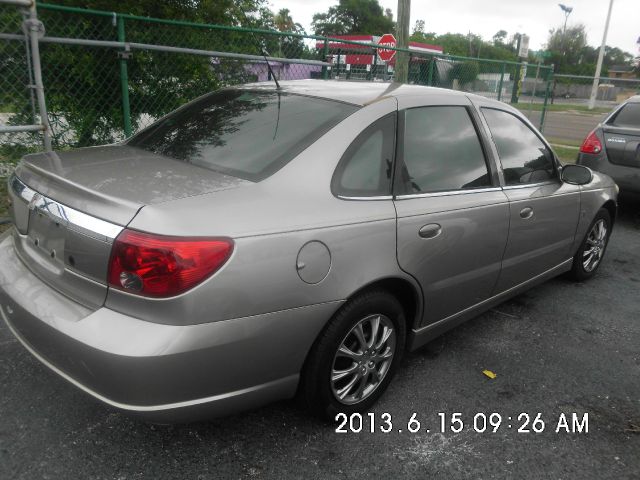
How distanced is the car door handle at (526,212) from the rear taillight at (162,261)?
217cm

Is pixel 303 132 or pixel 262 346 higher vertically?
pixel 303 132

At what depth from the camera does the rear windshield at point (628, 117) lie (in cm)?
673

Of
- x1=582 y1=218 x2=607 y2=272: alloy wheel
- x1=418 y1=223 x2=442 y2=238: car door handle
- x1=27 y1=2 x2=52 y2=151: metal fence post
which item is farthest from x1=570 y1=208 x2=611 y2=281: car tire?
x1=27 y1=2 x2=52 y2=151: metal fence post

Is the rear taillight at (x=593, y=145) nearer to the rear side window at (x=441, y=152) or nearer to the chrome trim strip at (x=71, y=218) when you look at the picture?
the rear side window at (x=441, y=152)

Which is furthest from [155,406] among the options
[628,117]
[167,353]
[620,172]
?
[628,117]

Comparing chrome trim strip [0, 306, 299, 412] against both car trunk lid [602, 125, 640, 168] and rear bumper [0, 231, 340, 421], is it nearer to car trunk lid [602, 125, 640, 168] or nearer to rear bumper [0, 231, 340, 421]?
rear bumper [0, 231, 340, 421]

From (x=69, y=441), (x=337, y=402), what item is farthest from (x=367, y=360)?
(x=69, y=441)

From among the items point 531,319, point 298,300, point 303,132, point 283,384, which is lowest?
point 531,319

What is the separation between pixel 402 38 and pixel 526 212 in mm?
6509

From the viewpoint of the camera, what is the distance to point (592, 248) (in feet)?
15.2

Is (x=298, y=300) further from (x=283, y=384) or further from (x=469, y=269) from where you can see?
(x=469, y=269)

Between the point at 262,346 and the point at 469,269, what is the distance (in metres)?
1.45

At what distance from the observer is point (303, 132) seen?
8.22ft

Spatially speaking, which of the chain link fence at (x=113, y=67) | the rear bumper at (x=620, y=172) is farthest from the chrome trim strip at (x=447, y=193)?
the rear bumper at (x=620, y=172)
